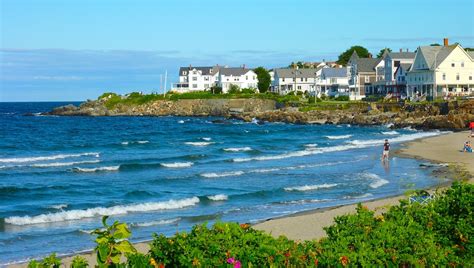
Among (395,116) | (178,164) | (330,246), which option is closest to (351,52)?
(395,116)

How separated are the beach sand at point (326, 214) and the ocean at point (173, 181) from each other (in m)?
1.21

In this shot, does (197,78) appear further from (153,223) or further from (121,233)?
(121,233)

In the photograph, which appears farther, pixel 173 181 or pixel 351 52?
pixel 351 52

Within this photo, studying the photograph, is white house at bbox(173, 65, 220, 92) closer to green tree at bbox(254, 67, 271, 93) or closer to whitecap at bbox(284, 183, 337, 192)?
green tree at bbox(254, 67, 271, 93)

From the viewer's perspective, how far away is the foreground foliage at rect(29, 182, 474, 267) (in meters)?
9.09

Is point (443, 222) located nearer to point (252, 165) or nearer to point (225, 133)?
point (252, 165)

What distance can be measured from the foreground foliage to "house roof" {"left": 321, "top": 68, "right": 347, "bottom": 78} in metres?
109

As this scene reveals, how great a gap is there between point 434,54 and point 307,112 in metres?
18.7

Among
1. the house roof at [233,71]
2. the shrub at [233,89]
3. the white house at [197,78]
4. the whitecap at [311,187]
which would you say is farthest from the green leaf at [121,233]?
the white house at [197,78]

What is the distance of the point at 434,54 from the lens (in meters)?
92.1

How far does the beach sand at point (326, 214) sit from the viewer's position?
19703 millimetres

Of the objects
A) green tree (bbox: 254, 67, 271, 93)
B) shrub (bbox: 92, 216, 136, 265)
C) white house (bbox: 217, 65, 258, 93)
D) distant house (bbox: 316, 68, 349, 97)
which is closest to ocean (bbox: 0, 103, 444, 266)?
shrub (bbox: 92, 216, 136, 265)

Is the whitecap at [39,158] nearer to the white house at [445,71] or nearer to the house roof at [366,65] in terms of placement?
the white house at [445,71]

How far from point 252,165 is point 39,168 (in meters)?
12.7
